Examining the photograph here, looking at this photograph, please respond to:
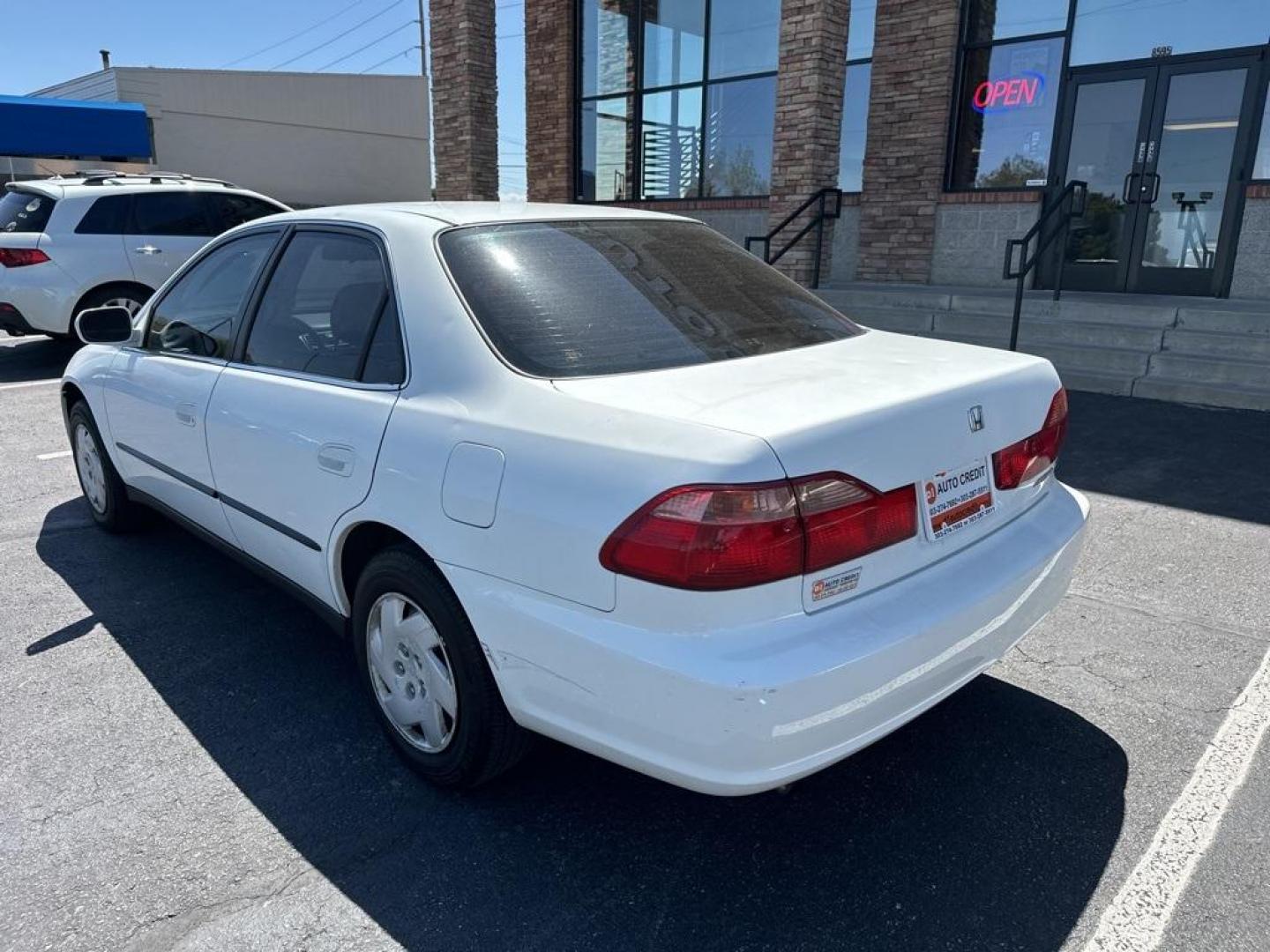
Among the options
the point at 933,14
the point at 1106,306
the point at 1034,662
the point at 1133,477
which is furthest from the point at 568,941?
the point at 933,14

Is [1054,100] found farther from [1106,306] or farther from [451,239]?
[451,239]

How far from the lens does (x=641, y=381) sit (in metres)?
2.34

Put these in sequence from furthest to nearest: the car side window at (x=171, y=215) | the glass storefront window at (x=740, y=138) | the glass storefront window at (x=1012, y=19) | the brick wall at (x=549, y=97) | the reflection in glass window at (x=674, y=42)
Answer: the brick wall at (x=549, y=97), the reflection in glass window at (x=674, y=42), the glass storefront window at (x=740, y=138), the glass storefront window at (x=1012, y=19), the car side window at (x=171, y=215)

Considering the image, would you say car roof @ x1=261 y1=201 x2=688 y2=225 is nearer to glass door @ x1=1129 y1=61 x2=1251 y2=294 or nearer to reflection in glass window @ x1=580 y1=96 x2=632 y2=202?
glass door @ x1=1129 y1=61 x2=1251 y2=294

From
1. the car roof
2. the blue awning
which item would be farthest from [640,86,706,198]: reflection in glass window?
the blue awning

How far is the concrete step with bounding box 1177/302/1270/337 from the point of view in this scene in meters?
8.10

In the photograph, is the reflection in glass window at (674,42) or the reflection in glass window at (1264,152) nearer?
the reflection in glass window at (1264,152)

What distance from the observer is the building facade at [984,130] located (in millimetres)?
9594

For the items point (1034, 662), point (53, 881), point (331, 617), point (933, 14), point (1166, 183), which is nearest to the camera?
point (53, 881)

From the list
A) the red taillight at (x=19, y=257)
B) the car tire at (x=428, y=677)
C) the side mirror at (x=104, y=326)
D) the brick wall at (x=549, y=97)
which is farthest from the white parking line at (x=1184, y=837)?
the brick wall at (x=549, y=97)

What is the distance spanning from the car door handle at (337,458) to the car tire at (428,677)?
28 centimetres

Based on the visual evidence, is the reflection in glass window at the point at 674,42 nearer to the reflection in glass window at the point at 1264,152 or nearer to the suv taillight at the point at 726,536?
the reflection in glass window at the point at 1264,152

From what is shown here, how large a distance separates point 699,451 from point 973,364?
1.18 m

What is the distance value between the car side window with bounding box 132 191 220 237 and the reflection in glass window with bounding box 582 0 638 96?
7.07 meters
